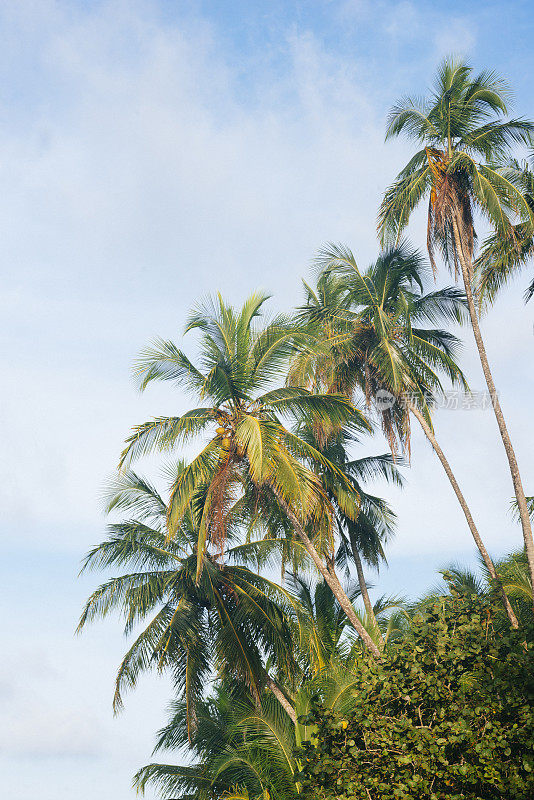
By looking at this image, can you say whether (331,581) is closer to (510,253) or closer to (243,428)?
(243,428)

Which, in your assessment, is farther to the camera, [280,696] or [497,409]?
[497,409]

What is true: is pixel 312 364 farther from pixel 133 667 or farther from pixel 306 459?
pixel 133 667

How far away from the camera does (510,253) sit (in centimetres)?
1852

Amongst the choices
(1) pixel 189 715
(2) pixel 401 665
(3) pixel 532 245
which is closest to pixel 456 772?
(2) pixel 401 665

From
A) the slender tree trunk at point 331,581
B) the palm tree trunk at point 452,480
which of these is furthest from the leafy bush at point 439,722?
the palm tree trunk at point 452,480

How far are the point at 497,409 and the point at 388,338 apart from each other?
9.94 ft

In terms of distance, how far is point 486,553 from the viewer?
716 inches

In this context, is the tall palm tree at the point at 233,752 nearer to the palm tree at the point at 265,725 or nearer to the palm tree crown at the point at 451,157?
the palm tree at the point at 265,725

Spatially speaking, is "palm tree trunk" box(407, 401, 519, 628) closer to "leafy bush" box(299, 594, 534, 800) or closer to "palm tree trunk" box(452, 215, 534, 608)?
"palm tree trunk" box(452, 215, 534, 608)

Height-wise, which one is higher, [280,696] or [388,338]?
[388,338]

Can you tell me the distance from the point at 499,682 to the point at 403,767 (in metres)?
1.45

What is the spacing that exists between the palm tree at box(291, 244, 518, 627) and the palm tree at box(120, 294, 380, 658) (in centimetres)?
236

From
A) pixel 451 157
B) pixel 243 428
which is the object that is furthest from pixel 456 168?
pixel 243 428

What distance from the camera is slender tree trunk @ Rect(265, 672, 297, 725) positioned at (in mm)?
16891
